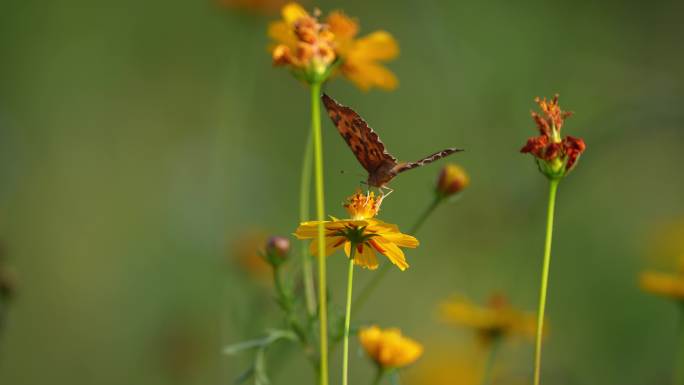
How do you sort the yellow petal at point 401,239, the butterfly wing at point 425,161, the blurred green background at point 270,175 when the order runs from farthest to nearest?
the blurred green background at point 270,175 → the butterfly wing at point 425,161 → the yellow petal at point 401,239

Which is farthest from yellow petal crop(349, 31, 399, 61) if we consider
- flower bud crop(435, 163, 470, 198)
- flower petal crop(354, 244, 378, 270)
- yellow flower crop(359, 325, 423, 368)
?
yellow flower crop(359, 325, 423, 368)

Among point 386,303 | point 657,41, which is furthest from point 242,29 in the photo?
point 657,41

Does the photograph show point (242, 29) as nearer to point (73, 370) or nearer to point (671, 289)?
point (73, 370)

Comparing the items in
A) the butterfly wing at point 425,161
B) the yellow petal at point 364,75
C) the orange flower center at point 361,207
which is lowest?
the orange flower center at point 361,207

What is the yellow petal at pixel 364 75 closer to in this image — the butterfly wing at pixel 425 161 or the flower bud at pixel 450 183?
Result: the flower bud at pixel 450 183

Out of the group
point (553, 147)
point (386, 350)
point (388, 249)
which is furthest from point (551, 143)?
point (386, 350)

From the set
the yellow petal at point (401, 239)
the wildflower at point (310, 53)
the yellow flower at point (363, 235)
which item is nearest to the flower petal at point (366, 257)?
the yellow flower at point (363, 235)

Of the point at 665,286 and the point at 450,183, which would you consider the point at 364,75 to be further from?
the point at 665,286

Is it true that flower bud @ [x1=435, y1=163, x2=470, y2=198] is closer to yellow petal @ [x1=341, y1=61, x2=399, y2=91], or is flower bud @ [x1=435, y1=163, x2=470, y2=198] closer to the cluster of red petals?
yellow petal @ [x1=341, y1=61, x2=399, y2=91]
